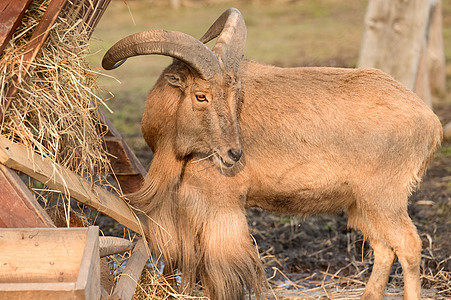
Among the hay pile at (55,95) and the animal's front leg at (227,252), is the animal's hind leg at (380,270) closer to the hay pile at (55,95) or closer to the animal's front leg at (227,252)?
the animal's front leg at (227,252)

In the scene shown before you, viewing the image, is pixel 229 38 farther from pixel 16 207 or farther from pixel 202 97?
pixel 16 207

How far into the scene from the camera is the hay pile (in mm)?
4168

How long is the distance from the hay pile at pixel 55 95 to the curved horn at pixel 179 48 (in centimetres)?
42

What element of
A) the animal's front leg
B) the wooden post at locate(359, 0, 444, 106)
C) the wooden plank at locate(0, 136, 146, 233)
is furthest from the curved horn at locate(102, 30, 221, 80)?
the wooden post at locate(359, 0, 444, 106)

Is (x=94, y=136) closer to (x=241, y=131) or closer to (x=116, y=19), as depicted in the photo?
(x=241, y=131)

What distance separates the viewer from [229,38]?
4863mm

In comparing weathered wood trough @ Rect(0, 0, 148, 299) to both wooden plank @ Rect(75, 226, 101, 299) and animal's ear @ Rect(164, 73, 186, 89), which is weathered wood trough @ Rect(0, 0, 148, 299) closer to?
wooden plank @ Rect(75, 226, 101, 299)

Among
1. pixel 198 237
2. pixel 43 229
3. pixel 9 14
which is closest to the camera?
pixel 43 229

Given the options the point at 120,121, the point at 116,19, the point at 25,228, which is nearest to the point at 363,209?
the point at 25,228

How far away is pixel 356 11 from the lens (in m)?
20.8

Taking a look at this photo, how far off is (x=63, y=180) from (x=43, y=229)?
397 millimetres

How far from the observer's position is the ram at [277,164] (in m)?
4.77

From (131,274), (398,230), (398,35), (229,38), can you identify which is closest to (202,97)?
(229,38)

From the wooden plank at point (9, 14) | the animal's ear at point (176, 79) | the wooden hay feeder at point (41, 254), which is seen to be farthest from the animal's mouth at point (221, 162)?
the wooden plank at point (9, 14)
